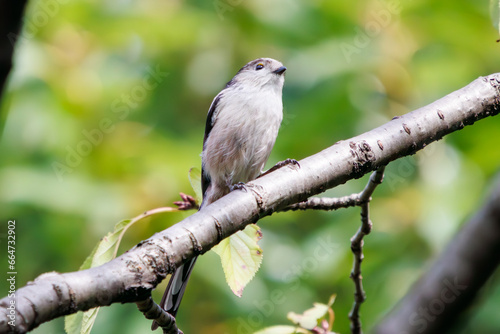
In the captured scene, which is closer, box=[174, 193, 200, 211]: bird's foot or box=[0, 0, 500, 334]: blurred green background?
box=[174, 193, 200, 211]: bird's foot

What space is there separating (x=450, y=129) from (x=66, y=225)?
350cm

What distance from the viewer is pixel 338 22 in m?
6.12

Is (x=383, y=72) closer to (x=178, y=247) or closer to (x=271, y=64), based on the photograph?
(x=271, y=64)

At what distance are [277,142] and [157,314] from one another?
3.58m

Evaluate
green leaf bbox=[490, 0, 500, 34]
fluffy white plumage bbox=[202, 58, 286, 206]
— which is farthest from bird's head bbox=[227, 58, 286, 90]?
green leaf bbox=[490, 0, 500, 34]

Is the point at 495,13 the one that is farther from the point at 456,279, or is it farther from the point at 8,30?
the point at 8,30

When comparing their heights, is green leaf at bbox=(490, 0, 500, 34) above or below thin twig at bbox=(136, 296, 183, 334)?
above

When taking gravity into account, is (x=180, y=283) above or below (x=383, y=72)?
below

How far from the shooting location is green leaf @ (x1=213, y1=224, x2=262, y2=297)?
9.29 feet

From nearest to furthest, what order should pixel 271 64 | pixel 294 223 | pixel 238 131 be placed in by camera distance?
pixel 238 131 → pixel 271 64 → pixel 294 223

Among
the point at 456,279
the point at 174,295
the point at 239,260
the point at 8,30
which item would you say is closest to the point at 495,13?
the point at 456,279

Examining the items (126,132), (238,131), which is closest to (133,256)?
(238,131)

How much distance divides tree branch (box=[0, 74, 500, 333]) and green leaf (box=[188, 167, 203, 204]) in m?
0.75

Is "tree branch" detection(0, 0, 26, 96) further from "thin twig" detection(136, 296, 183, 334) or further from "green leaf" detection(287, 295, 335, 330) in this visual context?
"green leaf" detection(287, 295, 335, 330)
